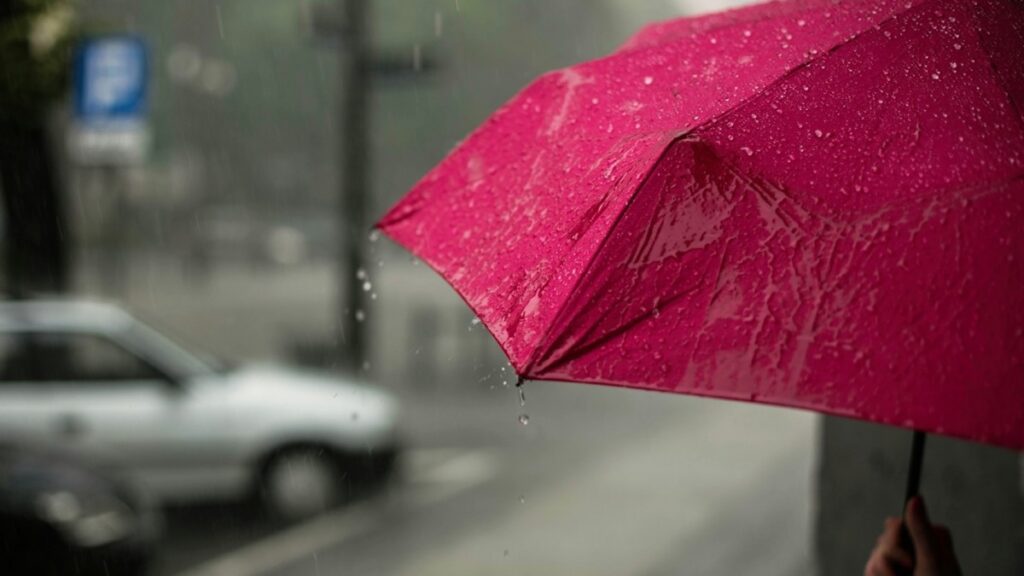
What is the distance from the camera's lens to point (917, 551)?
171 centimetres

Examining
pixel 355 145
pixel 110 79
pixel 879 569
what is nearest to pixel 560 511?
pixel 355 145

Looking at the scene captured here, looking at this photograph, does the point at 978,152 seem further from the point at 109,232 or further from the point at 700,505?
the point at 109,232

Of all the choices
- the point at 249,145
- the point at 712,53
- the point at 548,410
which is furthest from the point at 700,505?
the point at 249,145

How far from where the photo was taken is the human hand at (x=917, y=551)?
170 centimetres

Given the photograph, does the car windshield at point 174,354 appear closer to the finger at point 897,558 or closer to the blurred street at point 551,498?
the blurred street at point 551,498

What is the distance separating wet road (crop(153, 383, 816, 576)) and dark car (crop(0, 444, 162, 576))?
3.25ft

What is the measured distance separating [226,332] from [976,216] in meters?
23.4

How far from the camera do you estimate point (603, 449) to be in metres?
11.1

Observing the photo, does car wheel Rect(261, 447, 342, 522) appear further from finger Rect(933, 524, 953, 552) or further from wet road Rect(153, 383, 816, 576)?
finger Rect(933, 524, 953, 552)

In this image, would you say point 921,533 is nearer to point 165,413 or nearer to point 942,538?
point 942,538

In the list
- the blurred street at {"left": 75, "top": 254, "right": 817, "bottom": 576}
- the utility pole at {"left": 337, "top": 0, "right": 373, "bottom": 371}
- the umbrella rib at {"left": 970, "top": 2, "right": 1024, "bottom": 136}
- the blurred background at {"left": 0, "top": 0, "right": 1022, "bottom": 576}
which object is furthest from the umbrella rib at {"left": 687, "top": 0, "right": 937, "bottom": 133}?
the utility pole at {"left": 337, "top": 0, "right": 373, "bottom": 371}

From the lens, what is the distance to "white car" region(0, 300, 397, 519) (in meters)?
8.03

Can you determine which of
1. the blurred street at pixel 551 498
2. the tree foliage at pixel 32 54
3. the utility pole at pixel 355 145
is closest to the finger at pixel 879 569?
the blurred street at pixel 551 498

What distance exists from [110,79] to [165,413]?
3.90 meters
